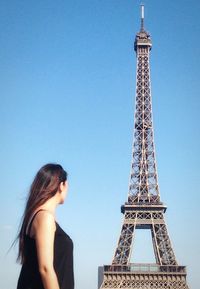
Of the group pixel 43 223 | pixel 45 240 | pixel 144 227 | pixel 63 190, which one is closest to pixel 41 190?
pixel 63 190

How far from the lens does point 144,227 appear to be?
6438cm

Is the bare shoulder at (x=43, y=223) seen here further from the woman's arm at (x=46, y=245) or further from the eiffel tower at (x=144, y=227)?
the eiffel tower at (x=144, y=227)

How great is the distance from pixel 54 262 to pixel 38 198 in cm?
60

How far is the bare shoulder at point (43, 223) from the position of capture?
398cm

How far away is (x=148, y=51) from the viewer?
73.9 metres

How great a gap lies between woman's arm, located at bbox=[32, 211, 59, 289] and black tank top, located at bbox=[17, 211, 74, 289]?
16 cm

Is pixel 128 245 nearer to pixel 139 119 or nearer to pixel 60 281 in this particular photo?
pixel 139 119

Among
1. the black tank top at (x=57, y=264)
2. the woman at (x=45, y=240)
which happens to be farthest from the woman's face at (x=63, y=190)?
the black tank top at (x=57, y=264)

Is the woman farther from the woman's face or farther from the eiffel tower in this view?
the eiffel tower

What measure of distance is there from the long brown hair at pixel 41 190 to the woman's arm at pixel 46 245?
0.17m

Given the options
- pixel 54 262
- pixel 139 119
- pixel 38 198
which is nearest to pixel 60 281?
pixel 54 262

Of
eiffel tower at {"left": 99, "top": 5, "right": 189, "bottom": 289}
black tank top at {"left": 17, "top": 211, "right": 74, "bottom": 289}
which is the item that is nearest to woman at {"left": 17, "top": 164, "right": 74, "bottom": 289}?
black tank top at {"left": 17, "top": 211, "right": 74, "bottom": 289}

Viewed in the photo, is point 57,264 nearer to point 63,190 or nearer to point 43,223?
point 43,223

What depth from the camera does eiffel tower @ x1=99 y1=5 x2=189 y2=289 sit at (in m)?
59.7
